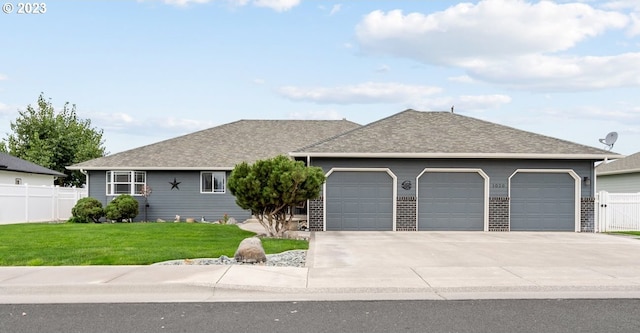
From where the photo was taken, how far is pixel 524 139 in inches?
834

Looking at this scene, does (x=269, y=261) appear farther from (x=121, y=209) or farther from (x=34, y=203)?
(x=34, y=203)

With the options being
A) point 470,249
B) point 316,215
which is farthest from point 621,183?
point 470,249

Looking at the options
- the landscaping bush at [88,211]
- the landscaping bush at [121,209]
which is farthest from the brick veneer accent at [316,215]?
the landscaping bush at [88,211]

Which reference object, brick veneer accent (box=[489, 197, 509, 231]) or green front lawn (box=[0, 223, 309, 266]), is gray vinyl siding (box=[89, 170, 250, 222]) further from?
brick veneer accent (box=[489, 197, 509, 231])

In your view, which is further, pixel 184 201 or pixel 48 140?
pixel 48 140

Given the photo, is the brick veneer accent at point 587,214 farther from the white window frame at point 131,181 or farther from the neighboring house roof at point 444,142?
the white window frame at point 131,181

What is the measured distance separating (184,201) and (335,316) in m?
19.3

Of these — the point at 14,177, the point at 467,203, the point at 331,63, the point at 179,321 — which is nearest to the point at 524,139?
the point at 467,203

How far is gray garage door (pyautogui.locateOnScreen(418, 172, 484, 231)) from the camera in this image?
20109mm

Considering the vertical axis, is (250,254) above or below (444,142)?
below

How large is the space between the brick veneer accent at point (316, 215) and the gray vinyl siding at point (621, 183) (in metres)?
18.5

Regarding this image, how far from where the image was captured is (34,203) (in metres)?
25.3

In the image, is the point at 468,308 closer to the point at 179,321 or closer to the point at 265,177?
the point at 179,321

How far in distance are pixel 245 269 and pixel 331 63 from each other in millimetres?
13748
